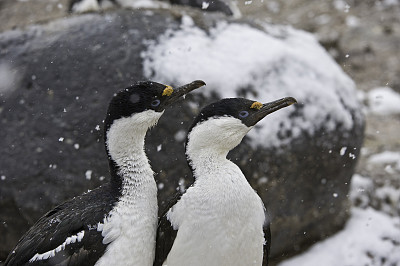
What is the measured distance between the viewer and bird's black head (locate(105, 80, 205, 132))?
2.91 metres

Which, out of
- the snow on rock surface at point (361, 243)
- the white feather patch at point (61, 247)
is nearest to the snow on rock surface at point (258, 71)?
the snow on rock surface at point (361, 243)

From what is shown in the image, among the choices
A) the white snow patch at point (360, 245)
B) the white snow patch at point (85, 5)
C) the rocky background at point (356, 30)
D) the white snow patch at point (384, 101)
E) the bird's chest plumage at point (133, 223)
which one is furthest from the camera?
the white snow patch at point (384, 101)

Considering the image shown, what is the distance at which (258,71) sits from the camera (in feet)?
14.2

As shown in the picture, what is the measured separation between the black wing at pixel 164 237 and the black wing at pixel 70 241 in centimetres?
29

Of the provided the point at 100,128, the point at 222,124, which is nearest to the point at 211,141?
the point at 222,124

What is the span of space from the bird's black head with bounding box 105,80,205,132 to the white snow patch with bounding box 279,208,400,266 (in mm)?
2081

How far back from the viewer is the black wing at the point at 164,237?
293 centimetres

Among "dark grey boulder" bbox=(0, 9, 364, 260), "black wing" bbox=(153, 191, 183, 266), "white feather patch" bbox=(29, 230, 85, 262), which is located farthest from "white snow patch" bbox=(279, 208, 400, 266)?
"white feather patch" bbox=(29, 230, 85, 262)

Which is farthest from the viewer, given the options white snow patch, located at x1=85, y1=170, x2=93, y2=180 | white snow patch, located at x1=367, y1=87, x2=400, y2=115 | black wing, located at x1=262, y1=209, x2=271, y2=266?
white snow patch, located at x1=367, y1=87, x2=400, y2=115

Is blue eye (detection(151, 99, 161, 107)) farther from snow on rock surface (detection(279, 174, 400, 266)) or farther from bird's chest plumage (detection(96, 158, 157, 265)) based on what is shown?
snow on rock surface (detection(279, 174, 400, 266))

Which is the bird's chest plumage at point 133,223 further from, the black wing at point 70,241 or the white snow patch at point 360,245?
the white snow patch at point 360,245

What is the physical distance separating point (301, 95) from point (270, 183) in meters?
0.72

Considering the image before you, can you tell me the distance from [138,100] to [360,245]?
259 centimetres

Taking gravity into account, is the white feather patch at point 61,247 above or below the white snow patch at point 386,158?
above
